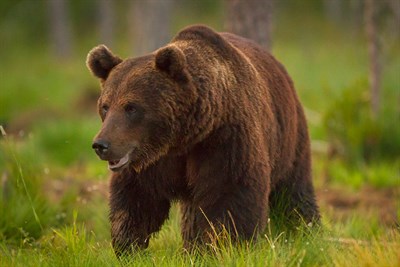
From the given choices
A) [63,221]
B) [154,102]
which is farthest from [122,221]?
[63,221]

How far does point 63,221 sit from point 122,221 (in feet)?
6.35

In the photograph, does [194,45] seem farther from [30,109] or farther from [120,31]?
[120,31]

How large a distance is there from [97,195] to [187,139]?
3.47 metres

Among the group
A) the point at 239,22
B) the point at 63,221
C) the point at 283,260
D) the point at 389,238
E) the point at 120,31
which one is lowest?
the point at 120,31

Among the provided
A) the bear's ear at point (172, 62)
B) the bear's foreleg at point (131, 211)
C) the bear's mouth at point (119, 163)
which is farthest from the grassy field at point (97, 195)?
the bear's ear at point (172, 62)

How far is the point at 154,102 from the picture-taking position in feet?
15.9

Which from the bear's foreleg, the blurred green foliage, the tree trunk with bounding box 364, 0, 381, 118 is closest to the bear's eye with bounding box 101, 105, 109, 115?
the bear's foreleg

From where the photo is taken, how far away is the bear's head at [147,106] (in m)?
4.81

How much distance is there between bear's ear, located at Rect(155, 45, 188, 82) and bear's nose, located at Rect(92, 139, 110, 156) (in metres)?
0.64

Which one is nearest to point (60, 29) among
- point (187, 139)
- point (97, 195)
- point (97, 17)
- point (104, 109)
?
point (97, 17)

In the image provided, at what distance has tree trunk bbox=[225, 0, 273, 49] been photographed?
8656 mm

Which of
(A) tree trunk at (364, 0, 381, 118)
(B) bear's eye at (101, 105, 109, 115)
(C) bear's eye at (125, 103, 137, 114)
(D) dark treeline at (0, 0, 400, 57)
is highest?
(C) bear's eye at (125, 103, 137, 114)

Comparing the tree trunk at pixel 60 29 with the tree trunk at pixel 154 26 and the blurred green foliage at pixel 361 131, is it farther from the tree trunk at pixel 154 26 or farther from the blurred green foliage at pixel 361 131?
the blurred green foliage at pixel 361 131

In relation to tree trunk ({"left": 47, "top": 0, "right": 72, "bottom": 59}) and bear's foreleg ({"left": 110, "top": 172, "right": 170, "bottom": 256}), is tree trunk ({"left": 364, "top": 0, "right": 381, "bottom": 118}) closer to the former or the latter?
bear's foreleg ({"left": 110, "top": 172, "right": 170, "bottom": 256})
